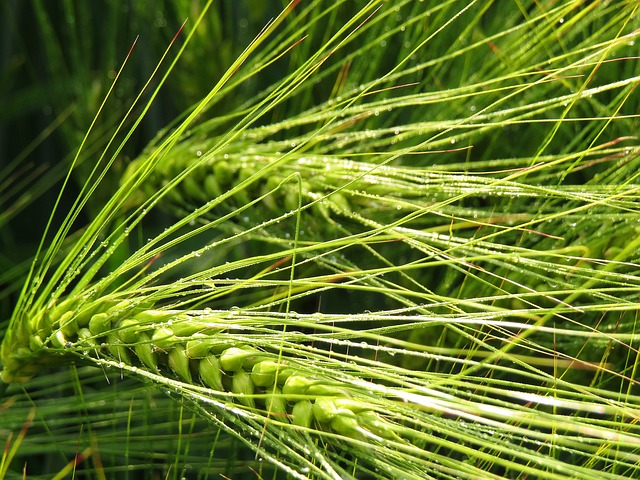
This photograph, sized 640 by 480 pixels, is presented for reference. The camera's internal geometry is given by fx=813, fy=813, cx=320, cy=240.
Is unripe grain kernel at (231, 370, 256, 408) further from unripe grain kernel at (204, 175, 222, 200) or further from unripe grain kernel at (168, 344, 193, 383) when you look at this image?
unripe grain kernel at (204, 175, 222, 200)

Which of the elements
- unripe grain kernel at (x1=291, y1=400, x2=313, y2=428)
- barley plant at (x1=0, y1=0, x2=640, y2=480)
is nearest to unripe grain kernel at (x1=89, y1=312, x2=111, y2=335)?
barley plant at (x1=0, y1=0, x2=640, y2=480)

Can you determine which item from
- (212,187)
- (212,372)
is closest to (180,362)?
(212,372)

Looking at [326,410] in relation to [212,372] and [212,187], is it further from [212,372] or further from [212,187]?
[212,187]

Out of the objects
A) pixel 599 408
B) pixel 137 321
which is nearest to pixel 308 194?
pixel 137 321

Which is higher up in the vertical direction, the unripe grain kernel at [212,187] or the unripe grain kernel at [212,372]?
the unripe grain kernel at [212,187]

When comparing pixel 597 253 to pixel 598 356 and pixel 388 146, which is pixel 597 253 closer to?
pixel 598 356

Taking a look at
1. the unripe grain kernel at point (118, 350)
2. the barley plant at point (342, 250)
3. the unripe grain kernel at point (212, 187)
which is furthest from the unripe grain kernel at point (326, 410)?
the unripe grain kernel at point (212, 187)

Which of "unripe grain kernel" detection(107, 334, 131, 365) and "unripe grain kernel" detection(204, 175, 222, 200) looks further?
"unripe grain kernel" detection(204, 175, 222, 200)

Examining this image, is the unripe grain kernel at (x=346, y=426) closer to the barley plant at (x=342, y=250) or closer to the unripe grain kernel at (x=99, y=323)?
the barley plant at (x=342, y=250)
